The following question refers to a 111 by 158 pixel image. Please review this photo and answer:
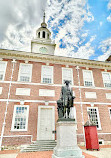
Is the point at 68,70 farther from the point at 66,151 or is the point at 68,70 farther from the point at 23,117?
the point at 66,151

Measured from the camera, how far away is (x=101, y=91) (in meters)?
12.1

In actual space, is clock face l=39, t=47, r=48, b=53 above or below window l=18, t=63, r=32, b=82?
above

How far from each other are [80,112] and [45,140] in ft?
13.2

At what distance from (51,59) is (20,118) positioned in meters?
6.79

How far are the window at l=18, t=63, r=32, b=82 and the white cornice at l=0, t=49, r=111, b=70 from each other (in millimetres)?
850

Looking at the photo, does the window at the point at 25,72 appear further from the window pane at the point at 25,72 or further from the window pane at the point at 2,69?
the window pane at the point at 2,69

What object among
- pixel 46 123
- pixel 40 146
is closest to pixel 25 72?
pixel 46 123

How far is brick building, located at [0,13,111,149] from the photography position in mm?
9398

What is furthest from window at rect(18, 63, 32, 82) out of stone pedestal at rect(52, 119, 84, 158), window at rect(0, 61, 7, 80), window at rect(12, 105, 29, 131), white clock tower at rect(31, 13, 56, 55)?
stone pedestal at rect(52, 119, 84, 158)

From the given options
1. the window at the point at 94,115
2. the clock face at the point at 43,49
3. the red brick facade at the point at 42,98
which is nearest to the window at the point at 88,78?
the red brick facade at the point at 42,98

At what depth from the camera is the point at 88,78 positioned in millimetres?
12656

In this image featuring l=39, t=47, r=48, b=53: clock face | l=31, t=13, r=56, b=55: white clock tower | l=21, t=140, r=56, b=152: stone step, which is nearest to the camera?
l=21, t=140, r=56, b=152: stone step

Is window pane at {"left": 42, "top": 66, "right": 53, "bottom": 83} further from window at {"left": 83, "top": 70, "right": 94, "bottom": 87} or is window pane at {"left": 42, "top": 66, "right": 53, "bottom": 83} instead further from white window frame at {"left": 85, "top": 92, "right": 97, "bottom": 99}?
white window frame at {"left": 85, "top": 92, "right": 97, "bottom": 99}

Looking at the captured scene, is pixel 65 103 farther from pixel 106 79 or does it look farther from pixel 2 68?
pixel 106 79
